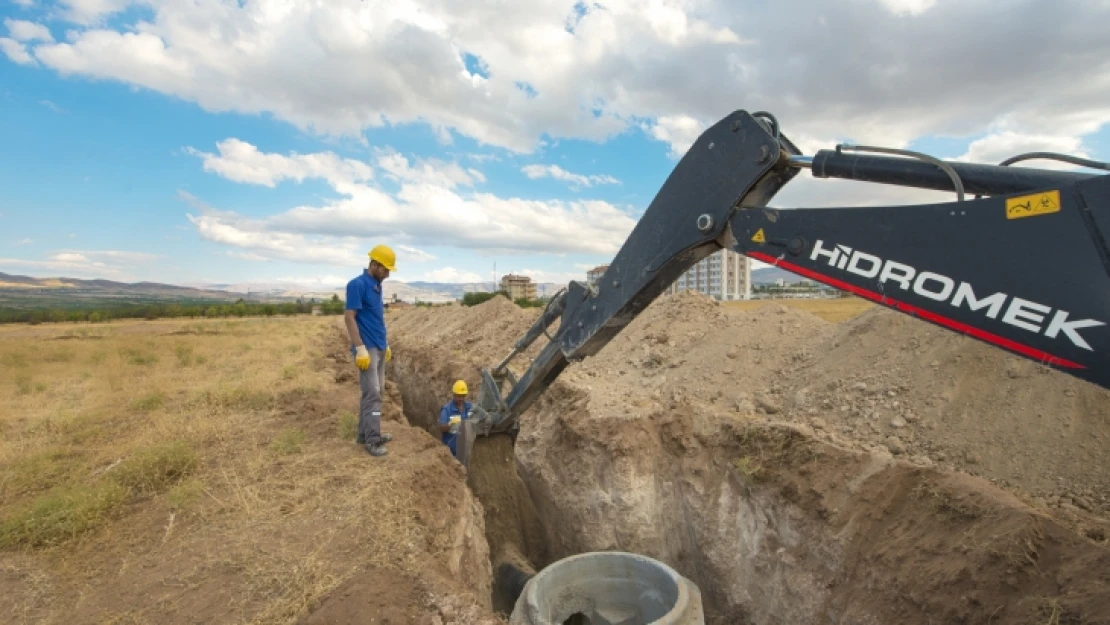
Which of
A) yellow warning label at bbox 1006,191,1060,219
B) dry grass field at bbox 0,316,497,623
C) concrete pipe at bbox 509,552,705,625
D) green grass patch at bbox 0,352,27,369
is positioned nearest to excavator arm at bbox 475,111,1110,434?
yellow warning label at bbox 1006,191,1060,219

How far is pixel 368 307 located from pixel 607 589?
4.15m

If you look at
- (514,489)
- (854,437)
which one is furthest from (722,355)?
Result: (514,489)

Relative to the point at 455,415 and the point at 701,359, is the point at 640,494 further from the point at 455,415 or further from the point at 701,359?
the point at 701,359

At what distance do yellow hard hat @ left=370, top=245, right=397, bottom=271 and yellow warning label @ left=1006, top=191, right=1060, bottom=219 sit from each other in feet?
16.0

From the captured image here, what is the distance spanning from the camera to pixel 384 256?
568cm

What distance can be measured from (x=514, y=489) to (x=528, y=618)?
2358mm

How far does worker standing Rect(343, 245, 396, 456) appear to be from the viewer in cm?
551

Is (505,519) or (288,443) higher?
(288,443)

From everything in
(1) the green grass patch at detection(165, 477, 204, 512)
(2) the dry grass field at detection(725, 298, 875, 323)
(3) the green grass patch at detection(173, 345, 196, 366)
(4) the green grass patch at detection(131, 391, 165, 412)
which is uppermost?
(2) the dry grass field at detection(725, 298, 875, 323)

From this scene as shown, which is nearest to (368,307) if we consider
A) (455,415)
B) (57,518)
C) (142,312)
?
(455,415)

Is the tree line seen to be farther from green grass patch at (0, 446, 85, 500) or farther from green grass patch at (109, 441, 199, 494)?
green grass patch at (109, 441, 199, 494)

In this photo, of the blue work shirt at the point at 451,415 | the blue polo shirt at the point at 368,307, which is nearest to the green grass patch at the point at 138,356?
the blue work shirt at the point at 451,415

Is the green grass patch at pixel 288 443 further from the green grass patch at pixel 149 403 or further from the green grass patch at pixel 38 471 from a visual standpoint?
the green grass patch at pixel 149 403

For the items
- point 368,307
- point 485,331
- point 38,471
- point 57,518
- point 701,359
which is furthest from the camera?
point 485,331
